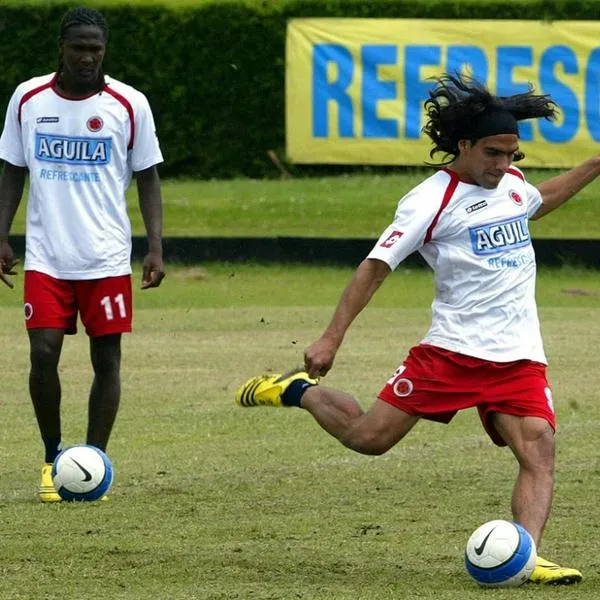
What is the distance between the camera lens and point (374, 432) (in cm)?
719

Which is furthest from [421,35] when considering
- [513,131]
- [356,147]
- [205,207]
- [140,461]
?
[513,131]

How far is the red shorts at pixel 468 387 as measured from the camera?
693 centimetres

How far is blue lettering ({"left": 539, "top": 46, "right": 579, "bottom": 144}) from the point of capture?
22.6 metres

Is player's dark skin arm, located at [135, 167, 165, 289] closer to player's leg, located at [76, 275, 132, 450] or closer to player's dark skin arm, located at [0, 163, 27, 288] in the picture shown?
player's leg, located at [76, 275, 132, 450]

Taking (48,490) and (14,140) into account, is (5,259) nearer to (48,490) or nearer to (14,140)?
(14,140)

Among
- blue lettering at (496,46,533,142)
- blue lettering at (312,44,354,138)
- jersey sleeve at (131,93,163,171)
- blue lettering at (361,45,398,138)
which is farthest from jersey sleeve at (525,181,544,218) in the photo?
blue lettering at (312,44,354,138)

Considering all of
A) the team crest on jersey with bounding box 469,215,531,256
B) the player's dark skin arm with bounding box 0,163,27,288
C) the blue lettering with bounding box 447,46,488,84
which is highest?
the team crest on jersey with bounding box 469,215,531,256

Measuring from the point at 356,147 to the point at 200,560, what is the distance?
1693cm

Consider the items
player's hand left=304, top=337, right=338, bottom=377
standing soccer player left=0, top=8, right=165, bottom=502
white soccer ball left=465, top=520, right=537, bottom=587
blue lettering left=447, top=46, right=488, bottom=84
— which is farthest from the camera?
blue lettering left=447, top=46, right=488, bottom=84

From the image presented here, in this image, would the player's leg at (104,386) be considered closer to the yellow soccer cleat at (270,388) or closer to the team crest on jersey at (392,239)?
the yellow soccer cleat at (270,388)

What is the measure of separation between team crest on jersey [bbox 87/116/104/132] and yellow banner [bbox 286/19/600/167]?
1419cm

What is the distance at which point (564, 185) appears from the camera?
294 inches

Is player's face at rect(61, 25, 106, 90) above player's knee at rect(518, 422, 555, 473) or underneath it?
above

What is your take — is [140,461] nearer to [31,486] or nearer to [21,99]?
[31,486]
